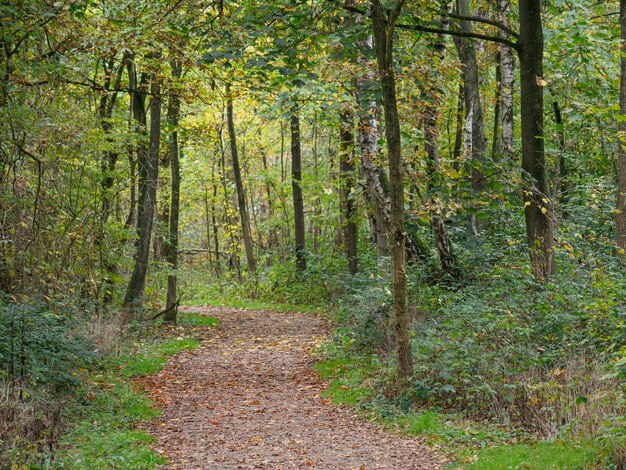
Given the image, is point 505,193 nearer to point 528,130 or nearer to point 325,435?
point 528,130

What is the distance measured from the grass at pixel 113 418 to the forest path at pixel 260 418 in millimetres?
276

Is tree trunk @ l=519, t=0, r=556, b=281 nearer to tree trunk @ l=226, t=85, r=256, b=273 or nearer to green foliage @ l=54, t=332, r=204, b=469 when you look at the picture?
green foliage @ l=54, t=332, r=204, b=469

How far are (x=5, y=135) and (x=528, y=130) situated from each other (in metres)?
8.04

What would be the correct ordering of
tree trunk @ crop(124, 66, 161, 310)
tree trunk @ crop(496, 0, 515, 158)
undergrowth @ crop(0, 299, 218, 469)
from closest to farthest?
undergrowth @ crop(0, 299, 218, 469)
tree trunk @ crop(124, 66, 161, 310)
tree trunk @ crop(496, 0, 515, 158)

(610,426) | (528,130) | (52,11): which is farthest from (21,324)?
(528,130)

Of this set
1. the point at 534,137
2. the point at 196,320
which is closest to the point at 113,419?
the point at 534,137

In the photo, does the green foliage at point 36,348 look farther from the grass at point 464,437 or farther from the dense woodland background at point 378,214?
the grass at point 464,437

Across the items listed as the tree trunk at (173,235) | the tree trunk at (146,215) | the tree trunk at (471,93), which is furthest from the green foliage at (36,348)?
the tree trunk at (471,93)

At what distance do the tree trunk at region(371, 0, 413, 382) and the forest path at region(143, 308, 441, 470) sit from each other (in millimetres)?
1230

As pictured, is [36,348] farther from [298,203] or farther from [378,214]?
[298,203]

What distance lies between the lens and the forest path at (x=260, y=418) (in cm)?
721

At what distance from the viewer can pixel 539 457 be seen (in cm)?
591

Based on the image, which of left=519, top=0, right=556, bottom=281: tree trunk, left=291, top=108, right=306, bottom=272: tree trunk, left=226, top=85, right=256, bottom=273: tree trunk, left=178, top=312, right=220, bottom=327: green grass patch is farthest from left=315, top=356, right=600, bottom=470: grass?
left=226, top=85, right=256, bottom=273: tree trunk

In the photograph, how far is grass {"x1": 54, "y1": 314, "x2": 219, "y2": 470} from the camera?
6.70 meters
